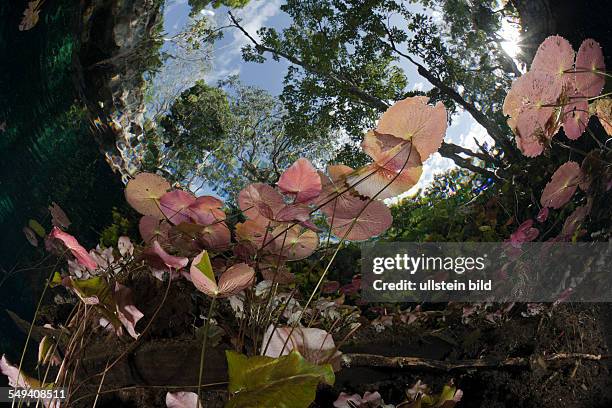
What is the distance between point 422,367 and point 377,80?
0.65 meters

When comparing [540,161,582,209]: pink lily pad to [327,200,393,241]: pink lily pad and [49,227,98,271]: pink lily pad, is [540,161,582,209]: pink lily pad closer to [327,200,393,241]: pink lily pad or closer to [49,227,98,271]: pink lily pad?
[327,200,393,241]: pink lily pad

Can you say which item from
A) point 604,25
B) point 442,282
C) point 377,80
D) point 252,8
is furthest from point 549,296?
point 252,8

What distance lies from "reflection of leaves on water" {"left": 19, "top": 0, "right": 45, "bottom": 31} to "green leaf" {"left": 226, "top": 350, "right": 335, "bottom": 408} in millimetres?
913

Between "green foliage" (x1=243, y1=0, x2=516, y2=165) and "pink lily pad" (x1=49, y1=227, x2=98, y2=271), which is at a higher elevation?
"green foliage" (x1=243, y1=0, x2=516, y2=165)

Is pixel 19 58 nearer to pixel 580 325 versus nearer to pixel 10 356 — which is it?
pixel 10 356

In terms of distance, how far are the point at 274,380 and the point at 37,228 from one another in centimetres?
75

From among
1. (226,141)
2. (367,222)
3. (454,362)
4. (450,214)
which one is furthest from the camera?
(450,214)

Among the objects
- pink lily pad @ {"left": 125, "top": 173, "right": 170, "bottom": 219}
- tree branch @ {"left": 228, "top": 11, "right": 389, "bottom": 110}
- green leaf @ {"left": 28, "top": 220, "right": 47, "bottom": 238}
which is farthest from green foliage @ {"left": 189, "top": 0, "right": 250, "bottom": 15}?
pink lily pad @ {"left": 125, "top": 173, "right": 170, "bottom": 219}

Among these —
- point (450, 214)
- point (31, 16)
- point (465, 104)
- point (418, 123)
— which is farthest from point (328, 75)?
point (418, 123)

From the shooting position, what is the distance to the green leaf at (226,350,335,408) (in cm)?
18

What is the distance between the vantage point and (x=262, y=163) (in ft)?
2.97

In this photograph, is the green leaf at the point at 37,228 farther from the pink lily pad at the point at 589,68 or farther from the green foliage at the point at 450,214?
the pink lily pad at the point at 589,68

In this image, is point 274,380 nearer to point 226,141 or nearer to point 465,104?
point 226,141

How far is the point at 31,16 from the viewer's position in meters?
0.89
